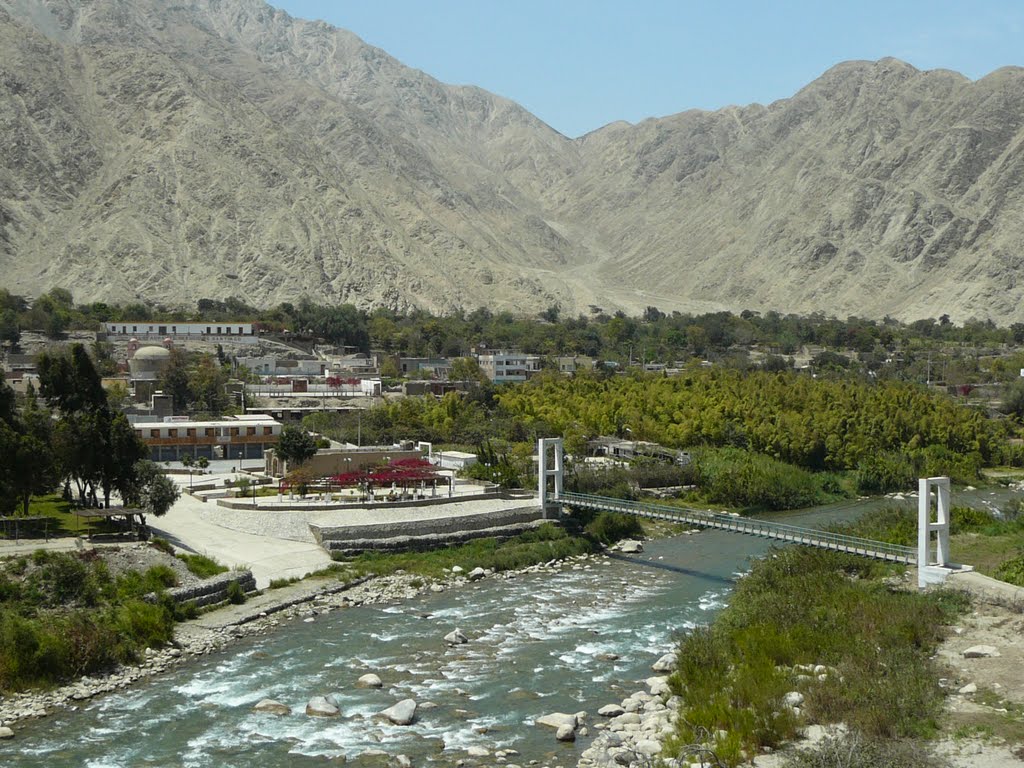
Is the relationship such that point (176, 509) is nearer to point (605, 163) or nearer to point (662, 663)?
point (662, 663)

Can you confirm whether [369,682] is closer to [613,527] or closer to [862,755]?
[862,755]

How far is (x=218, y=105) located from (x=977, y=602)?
110 m

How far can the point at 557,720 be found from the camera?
1675 centimetres

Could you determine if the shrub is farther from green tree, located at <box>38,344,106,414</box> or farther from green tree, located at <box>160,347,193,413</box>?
green tree, located at <box>160,347,193,413</box>

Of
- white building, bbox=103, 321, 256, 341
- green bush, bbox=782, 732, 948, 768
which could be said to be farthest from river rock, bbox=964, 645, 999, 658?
white building, bbox=103, 321, 256, 341

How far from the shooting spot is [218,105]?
118 metres

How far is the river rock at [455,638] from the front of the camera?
833 inches

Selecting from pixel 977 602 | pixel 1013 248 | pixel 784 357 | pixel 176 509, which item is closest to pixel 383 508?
pixel 176 509

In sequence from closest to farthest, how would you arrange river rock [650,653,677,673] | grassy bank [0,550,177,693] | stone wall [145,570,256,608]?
grassy bank [0,550,177,693] < river rock [650,653,677,673] < stone wall [145,570,256,608]

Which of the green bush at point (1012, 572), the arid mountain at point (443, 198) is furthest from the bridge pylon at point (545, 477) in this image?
the arid mountain at point (443, 198)

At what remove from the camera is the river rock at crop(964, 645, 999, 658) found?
1769 centimetres

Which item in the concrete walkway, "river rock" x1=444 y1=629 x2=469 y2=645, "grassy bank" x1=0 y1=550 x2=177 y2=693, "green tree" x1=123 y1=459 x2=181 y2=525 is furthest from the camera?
"green tree" x1=123 y1=459 x2=181 y2=525

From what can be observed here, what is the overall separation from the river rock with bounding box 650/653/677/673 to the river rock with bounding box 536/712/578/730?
108 inches

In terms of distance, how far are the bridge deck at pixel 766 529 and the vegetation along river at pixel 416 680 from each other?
1632 mm
